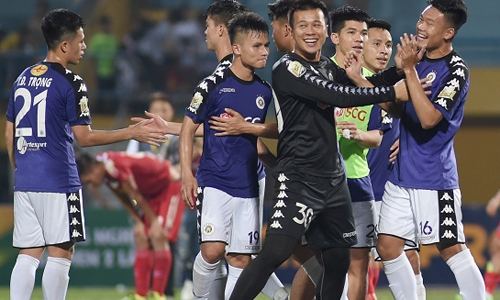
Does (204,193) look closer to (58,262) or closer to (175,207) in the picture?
(58,262)

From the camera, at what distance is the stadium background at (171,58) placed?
49.8ft

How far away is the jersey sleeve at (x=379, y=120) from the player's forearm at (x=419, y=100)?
3.34 ft

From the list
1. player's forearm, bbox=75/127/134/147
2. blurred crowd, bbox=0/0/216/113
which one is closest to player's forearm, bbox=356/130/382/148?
player's forearm, bbox=75/127/134/147

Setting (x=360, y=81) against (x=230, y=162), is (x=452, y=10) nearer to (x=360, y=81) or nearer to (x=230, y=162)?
(x=360, y=81)

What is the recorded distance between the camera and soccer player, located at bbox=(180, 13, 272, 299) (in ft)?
22.2

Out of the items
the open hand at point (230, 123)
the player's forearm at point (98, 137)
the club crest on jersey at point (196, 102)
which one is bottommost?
the player's forearm at point (98, 137)

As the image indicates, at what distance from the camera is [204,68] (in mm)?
15734

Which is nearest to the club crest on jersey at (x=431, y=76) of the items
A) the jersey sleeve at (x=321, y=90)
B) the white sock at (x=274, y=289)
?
the jersey sleeve at (x=321, y=90)

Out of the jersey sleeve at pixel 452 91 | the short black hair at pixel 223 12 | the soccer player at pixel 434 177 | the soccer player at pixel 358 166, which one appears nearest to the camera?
the jersey sleeve at pixel 452 91

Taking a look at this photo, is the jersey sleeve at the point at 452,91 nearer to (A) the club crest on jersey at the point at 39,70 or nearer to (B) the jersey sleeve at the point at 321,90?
(B) the jersey sleeve at the point at 321,90

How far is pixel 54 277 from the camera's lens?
6.94 meters

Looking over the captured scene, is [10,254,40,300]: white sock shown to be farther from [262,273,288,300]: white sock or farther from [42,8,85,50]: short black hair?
[262,273,288,300]: white sock

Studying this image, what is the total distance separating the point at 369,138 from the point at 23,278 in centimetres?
269

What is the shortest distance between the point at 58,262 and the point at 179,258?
5.44 metres
